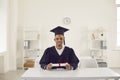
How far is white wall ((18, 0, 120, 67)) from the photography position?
25.8 ft

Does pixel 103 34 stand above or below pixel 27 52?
above

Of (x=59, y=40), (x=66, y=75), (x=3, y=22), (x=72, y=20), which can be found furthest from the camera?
(x=72, y=20)

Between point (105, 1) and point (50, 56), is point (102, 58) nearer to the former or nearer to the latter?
point (105, 1)

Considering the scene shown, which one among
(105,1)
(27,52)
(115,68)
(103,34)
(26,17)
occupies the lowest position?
(115,68)

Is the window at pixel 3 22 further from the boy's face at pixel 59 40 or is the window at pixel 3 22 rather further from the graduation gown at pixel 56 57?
the boy's face at pixel 59 40

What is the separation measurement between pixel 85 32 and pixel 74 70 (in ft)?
16.2

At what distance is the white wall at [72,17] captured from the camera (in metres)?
7.86

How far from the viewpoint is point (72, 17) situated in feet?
26.0

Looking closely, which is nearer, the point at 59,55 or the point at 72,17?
the point at 59,55

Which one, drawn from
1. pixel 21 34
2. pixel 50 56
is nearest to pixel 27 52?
pixel 21 34

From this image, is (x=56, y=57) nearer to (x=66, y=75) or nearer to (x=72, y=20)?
(x=66, y=75)

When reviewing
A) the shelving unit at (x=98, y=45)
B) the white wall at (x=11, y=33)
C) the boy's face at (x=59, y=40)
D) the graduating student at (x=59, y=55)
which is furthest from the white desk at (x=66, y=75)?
the shelving unit at (x=98, y=45)

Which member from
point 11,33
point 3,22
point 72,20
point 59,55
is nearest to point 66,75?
point 59,55

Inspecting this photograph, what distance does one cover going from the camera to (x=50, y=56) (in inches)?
125
